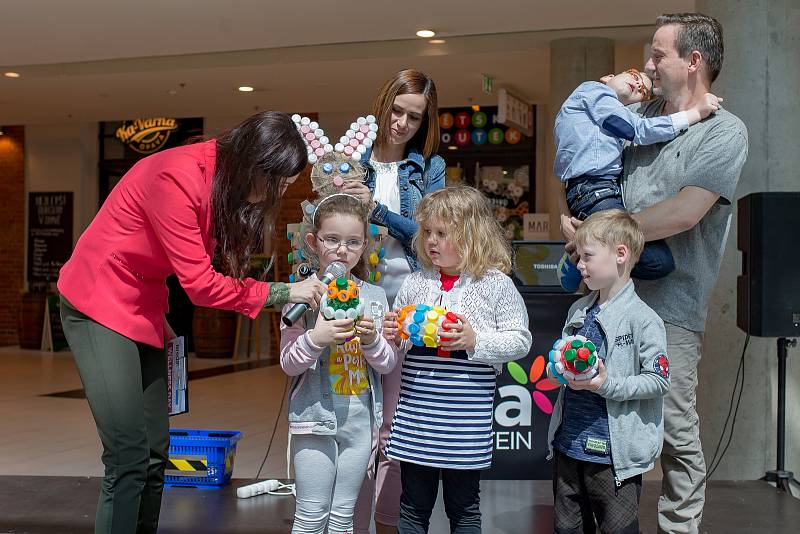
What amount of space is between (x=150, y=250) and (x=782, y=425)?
2.75m

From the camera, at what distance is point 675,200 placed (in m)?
2.45

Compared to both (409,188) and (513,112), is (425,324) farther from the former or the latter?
(513,112)

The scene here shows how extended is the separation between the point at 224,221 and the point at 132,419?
1.85 feet

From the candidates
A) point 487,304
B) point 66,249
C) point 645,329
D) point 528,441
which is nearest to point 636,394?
point 645,329

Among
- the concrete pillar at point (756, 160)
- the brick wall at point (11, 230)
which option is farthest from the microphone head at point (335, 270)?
the brick wall at point (11, 230)

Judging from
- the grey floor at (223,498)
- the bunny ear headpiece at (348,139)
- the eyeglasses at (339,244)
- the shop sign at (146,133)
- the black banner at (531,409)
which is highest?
the shop sign at (146,133)

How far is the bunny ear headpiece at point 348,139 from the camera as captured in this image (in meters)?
2.67

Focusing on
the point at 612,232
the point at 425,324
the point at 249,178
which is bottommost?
the point at 425,324

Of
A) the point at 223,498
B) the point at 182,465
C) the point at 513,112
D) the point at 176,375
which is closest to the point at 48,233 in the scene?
the point at 513,112

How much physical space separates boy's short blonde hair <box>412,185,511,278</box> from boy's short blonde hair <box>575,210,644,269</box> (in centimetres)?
23

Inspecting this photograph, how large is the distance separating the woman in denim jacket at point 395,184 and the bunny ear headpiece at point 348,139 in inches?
3.3

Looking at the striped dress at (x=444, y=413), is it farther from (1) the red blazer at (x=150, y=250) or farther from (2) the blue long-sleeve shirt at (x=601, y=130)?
(2) the blue long-sleeve shirt at (x=601, y=130)

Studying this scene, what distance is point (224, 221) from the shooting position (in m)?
2.31

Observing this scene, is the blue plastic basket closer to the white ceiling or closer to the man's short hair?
the man's short hair
